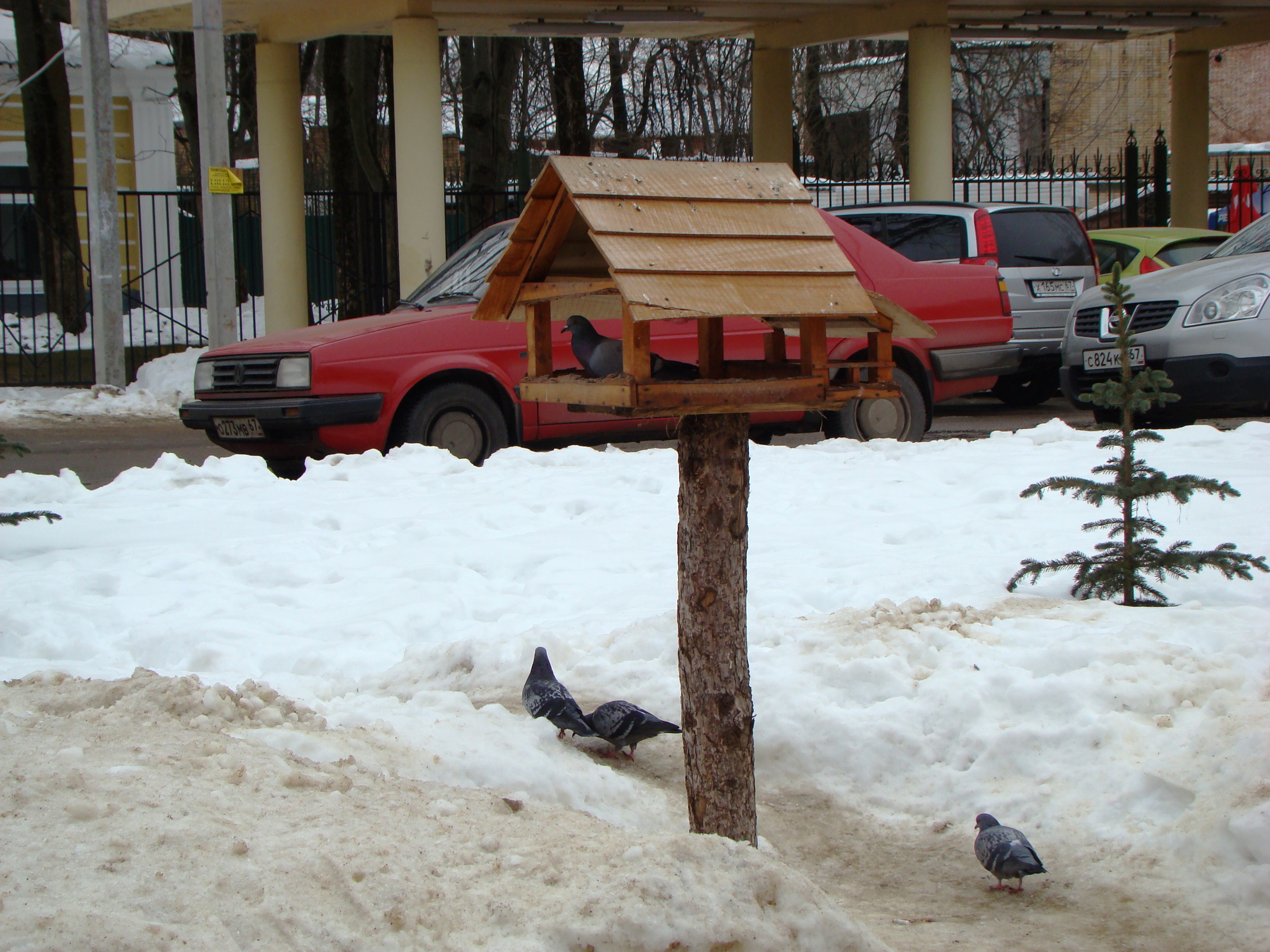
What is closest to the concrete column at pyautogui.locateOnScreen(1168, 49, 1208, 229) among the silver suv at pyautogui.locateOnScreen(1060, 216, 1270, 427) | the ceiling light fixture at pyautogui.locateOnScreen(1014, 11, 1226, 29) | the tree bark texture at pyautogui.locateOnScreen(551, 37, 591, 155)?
the ceiling light fixture at pyautogui.locateOnScreen(1014, 11, 1226, 29)

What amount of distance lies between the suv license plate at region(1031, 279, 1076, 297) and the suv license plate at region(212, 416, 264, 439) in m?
7.26

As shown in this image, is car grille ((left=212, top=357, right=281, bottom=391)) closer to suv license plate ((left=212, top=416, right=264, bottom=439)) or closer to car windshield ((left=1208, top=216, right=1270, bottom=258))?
suv license plate ((left=212, top=416, right=264, bottom=439))

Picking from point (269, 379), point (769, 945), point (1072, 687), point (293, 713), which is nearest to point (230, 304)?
point (269, 379)

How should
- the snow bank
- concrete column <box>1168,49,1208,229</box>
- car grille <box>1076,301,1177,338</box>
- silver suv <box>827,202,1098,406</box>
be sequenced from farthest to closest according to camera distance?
1. concrete column <box>1168,49,1208,229</box>
2. silver suv <box>827,202,1098,406</box>
3. car grille <box>1076,301,1177,338</box>
4. the snow bank

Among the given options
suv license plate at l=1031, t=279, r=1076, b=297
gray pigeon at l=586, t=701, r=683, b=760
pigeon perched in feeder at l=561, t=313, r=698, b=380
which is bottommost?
gray pigeon at l=586, t=701, r=683, b=760

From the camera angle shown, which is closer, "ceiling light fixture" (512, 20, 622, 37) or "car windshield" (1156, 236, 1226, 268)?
"car windshield" (1156, 236, 1226, 268)

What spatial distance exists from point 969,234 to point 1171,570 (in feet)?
22.9

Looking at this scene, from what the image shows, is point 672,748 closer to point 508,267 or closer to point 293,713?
point 293,713

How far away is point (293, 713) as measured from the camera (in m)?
3.99

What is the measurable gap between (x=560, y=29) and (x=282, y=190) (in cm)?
384

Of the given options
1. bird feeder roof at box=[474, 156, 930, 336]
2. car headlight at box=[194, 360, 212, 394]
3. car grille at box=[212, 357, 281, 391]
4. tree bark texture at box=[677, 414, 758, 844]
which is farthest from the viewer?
car headlight at box=[194, 360, 212, 394]

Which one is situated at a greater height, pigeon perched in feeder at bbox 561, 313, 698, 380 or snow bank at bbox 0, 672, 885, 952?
pigeon perched in feeder at bbox 561, 313, 698, 380

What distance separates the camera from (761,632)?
4.85 metres

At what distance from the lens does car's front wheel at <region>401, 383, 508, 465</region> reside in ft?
27.0
